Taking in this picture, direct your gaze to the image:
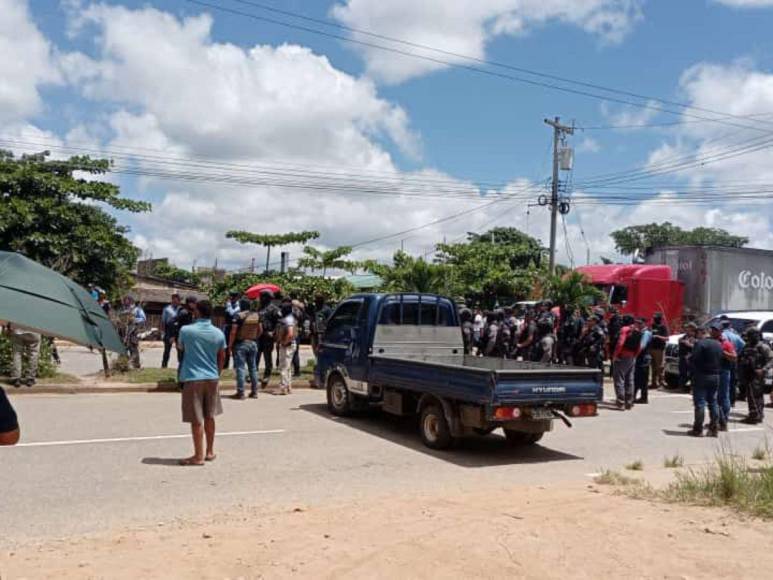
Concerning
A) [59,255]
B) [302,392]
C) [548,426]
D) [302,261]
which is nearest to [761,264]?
[302,261]

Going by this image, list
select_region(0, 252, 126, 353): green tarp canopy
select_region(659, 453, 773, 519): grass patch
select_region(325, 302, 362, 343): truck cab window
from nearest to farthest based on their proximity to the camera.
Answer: select_region(0, 252, 126, 353): green tarp canopy < select_region(659, 453, 773, 519): grass patch < select_region(325, 302, 362, 343): truck cab window

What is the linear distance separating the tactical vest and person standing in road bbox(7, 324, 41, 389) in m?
3.36

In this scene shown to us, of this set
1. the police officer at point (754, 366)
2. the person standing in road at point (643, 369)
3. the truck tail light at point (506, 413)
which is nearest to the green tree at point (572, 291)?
the person standing in road at point (643, 369)

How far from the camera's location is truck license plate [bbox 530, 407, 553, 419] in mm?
9219

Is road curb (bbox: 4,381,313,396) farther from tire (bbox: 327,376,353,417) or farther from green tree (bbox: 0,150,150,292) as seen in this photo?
green tree (bbox: 0,150,150,292)

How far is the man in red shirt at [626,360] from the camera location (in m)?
14.1

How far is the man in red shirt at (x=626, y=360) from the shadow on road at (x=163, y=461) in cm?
856

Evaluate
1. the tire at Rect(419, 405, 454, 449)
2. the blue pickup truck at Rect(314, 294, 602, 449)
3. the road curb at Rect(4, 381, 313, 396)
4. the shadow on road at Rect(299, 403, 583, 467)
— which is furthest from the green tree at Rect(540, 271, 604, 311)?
the tire at Rect(419, 405, 454, 449)

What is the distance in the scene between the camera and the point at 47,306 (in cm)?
354

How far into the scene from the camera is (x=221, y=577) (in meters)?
4.92

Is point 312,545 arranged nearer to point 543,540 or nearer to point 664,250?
point 543,540

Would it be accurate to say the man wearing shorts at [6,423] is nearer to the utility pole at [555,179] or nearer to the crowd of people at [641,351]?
the crowd of people at [641,351]

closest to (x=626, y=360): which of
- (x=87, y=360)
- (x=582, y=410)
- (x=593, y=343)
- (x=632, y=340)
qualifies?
(x=632, y=340)

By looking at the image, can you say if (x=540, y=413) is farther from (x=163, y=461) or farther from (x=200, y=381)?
(x=163, y=461)
